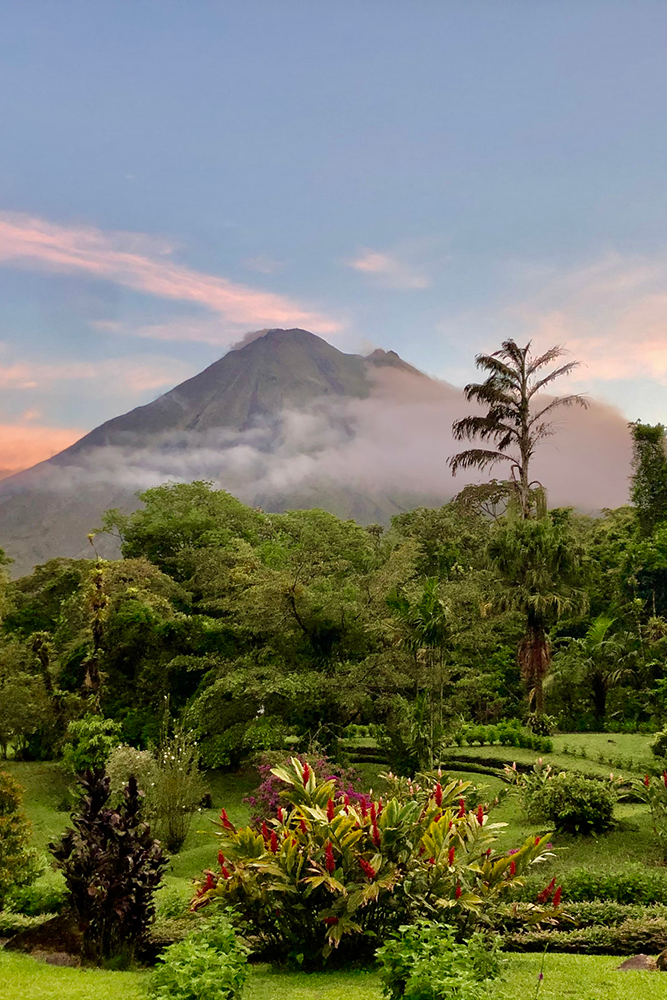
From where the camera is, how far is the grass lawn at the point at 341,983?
5.41 metres

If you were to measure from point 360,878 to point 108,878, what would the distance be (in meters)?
2.27

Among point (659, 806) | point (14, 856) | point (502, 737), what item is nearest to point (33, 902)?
point (14, 856)

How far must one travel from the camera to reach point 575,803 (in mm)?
11219

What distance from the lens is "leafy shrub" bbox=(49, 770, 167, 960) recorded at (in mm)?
6742

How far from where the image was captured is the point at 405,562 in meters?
19.2

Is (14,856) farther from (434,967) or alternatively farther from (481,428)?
(481,428)

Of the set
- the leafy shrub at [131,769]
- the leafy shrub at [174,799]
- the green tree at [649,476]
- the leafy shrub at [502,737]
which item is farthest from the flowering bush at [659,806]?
the green tree at [649,476]

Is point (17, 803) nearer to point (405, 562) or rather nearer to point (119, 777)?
point (119, 777)

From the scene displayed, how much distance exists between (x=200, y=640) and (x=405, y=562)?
19.7 feet

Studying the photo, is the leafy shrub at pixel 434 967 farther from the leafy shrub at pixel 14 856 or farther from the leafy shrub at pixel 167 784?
the leafy shrub at pixel 167 784

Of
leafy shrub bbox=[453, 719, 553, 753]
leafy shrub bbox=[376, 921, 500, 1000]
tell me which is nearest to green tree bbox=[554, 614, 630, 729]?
leafy shrub bbox=[453, 719, 553, 753]

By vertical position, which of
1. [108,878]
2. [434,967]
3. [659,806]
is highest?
[434,967]

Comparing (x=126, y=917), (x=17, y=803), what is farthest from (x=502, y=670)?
(x=126, y=917)

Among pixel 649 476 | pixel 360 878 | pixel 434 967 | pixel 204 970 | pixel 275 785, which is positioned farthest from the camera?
pixel 649 476
